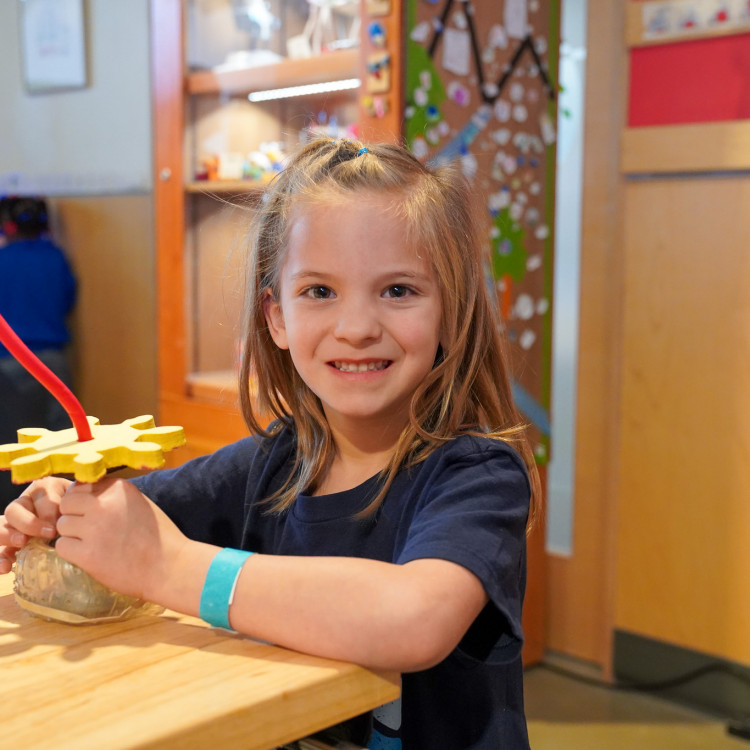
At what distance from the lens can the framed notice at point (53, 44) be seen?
95.3 inches

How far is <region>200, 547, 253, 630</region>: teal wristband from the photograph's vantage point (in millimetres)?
728

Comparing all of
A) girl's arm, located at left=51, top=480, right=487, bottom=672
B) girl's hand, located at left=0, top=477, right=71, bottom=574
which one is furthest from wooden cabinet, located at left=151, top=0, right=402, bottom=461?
girl's arm, located at left=51, top=480, right=487, bottom=672

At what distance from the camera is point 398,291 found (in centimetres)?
96

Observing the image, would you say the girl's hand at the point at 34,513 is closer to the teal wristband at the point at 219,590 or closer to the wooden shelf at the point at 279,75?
the teal wristband at the point at 219,590

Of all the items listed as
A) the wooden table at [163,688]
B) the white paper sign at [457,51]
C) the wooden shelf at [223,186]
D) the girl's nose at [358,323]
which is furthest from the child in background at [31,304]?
the wooden table at [163,688]

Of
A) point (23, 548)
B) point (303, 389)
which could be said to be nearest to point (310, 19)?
point (303, 389)

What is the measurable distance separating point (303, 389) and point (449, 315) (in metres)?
Result: 0.22

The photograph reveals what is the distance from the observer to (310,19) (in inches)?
89.0

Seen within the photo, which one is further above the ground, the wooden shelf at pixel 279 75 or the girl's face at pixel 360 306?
the wooden shelf at pixel 279 75

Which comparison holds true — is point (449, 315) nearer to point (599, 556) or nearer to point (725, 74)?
point (725, 74)

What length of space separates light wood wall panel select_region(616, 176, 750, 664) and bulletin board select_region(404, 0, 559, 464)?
0.21 metres

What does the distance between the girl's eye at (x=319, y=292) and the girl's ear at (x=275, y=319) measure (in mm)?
116

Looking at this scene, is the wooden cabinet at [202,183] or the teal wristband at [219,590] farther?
the wooden cabinet at [202,183]

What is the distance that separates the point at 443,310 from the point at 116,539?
0.41 meters
